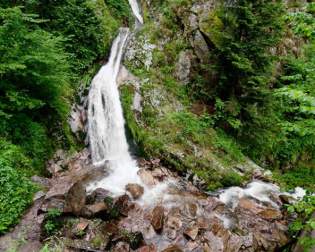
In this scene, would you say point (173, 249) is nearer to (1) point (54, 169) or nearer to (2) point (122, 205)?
(2) point (122, 205)

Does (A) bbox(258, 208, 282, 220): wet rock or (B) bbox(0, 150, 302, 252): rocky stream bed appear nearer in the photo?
(B) bbox(0, 150, 302, 252): rocky stream bed

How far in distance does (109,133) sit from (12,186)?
3769mm

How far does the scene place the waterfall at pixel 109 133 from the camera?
373 inches

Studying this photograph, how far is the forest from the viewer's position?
8.59 metres

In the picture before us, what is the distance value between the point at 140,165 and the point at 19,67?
4.35 meters

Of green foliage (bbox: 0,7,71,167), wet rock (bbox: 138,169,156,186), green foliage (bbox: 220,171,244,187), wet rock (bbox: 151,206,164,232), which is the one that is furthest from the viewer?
green foliage (bbox: 220,171,244,187)

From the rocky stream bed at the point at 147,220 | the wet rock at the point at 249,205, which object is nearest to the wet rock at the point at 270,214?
the rocky stream bed at the point at 147,220

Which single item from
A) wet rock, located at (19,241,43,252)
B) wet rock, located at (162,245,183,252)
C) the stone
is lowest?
wet rock, located at (162,245,183,252)

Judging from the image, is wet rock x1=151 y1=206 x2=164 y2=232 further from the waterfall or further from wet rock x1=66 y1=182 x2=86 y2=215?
wet rock x1=66 y1=182 x2=86 y2=215

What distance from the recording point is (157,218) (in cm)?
756

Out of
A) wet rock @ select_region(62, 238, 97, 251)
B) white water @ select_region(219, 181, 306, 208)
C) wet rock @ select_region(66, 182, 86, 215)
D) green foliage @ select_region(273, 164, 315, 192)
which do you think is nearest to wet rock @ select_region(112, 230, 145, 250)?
wet rock @ select_region(62, 238, 97, 251)

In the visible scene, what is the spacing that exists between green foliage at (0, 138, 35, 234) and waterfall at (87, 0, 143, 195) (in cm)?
173

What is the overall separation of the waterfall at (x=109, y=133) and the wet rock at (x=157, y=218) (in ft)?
4.77

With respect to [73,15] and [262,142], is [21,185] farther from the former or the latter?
[262,142]
